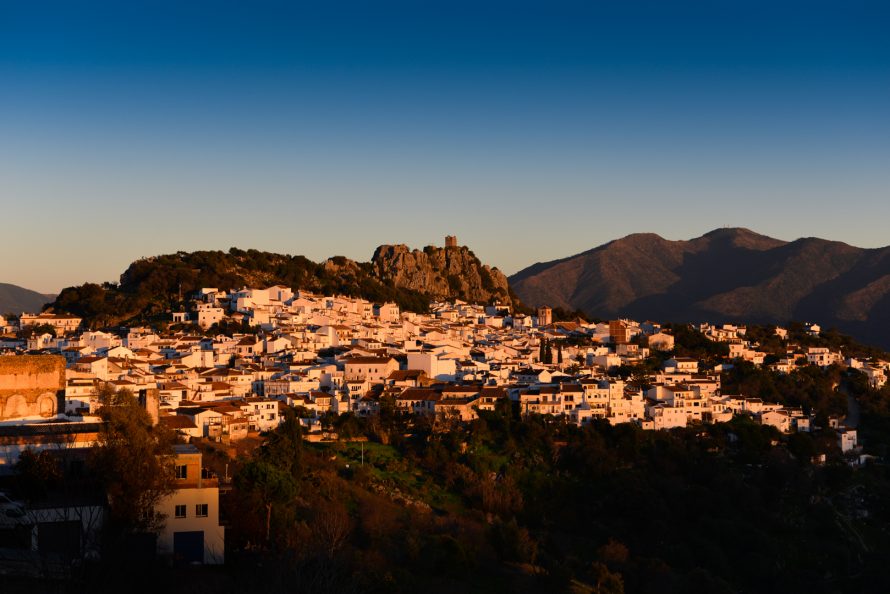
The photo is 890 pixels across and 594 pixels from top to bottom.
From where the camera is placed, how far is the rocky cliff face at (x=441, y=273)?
64.1 metres

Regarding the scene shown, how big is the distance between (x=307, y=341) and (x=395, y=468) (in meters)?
15.0

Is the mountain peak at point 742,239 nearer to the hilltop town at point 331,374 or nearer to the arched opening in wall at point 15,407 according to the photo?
the hilltop town at point 331,374

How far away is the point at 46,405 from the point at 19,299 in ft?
196

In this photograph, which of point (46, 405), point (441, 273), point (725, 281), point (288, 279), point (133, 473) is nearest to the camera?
point (133, 473)

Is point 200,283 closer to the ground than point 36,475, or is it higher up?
higher up

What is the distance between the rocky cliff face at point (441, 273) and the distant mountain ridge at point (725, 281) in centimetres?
1401

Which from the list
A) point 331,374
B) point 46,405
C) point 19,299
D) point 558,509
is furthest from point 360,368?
point 19,299

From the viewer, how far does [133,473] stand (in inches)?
470

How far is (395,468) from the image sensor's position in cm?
2478

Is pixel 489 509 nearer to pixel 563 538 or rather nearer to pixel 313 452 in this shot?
pixel 563 538

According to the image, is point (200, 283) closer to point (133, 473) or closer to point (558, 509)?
point (558, 509)

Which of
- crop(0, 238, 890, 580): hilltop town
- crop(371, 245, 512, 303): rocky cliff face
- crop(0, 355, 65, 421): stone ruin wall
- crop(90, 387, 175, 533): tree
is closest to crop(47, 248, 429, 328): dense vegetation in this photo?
crop(0, 238, 890, 580): hilltop town

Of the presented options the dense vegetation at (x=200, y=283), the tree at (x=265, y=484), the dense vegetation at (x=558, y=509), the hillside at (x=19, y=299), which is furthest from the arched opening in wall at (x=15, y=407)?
the hillside at (x=19, y=299)

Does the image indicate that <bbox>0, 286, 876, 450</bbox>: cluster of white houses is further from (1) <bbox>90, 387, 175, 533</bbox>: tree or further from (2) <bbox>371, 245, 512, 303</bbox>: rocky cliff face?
(2) <bbox>371, 245, 512, 303</bbox>: rocky cliff face
